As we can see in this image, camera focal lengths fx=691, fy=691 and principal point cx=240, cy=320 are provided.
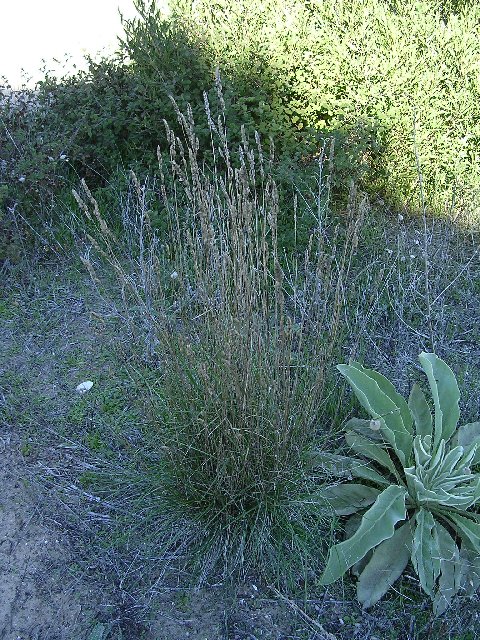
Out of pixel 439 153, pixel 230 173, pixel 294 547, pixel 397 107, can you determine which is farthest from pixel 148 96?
pixel 294 547

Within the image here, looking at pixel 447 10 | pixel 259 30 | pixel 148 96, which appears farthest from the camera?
pixel 447 10

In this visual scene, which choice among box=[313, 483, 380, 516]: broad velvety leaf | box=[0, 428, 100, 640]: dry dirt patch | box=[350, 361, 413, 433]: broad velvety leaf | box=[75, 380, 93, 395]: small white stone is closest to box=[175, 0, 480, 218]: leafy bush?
box=[350, 361, 413, 433]: broad velvety leaf

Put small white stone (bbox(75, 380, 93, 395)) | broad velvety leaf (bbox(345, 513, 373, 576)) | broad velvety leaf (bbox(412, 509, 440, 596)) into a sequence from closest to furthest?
1. broad velvety leaf (bbox(412, 509, 440, 596))
2. broad velvety leaf (bbox(345, 513, 373, 576))
3. small white stone (bbox(75, 380, 93, 395))

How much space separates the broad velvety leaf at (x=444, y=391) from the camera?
255 cm

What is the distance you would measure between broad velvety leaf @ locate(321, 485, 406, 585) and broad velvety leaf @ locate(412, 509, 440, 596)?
0.09 metres

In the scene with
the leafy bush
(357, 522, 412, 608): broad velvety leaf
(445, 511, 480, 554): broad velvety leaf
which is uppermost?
the leafy bush

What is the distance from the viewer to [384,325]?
3.53m

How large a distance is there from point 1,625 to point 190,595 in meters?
0.62

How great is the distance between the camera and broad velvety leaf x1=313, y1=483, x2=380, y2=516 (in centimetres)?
246

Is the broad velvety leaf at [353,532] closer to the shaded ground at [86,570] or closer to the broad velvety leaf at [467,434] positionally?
the shaded ground at [86,570]

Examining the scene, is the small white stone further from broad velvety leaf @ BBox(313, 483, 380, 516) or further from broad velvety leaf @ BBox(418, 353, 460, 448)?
broad velvety leaf @ BBox(418, 353, 460, 448)

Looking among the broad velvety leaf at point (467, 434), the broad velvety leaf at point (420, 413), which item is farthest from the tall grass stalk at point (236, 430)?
the broad velvety leaf at point (467, 434)

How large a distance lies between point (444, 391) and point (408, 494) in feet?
1.42

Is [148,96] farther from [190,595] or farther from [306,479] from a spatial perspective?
[190,595]
